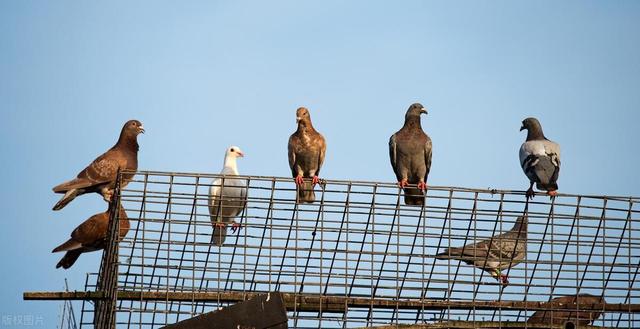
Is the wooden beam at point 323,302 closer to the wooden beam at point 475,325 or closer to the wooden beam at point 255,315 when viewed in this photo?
the wooden beam at point 475,325

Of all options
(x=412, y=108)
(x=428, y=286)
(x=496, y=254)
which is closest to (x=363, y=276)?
(x=428, y=286)

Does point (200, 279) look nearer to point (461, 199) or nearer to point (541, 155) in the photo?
point (461, 199)

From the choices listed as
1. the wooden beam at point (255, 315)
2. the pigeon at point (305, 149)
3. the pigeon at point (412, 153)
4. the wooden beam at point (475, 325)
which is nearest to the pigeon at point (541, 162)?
the pigeon at point (412, 153)

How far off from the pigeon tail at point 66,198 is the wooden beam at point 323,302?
275 cm

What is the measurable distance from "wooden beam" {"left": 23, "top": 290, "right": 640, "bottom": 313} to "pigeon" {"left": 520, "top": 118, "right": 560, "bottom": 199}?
1.62 meters

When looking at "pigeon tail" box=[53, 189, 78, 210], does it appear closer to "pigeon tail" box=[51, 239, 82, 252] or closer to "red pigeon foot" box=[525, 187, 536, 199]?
"pigeon tail" box=[51, 239, 82, 252]

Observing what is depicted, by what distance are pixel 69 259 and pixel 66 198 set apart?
154 centimetres

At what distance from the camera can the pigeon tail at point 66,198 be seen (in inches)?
618

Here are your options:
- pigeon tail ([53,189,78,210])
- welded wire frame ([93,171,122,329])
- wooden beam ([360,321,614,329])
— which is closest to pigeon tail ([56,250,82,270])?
pigeon tail ([53,189,78,210])

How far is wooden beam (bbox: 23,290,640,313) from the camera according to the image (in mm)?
12812

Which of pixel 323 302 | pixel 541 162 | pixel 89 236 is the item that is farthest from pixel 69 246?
pixel 541 162

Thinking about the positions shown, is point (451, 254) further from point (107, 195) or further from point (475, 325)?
point (107, 195)

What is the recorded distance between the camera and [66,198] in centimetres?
1572

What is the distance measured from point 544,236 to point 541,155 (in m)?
2.21
